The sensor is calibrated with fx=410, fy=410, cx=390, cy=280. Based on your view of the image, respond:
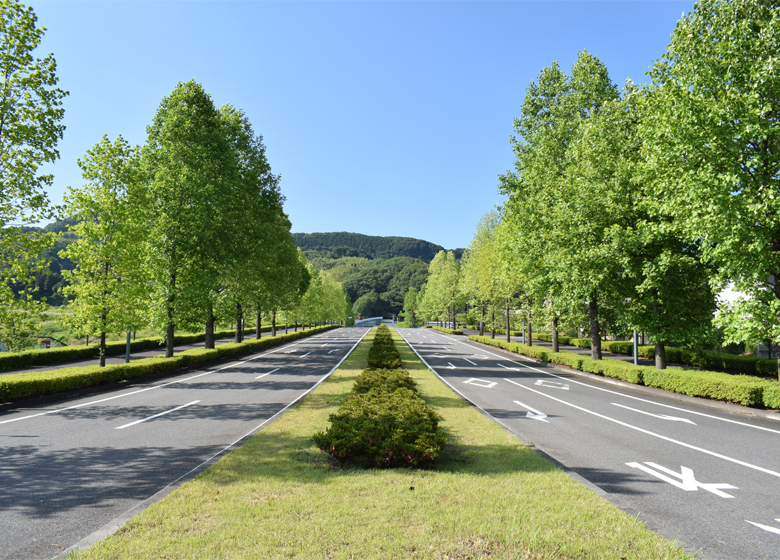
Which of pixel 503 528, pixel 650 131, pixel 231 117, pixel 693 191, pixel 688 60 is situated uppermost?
pixel 231 117

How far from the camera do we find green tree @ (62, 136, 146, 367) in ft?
55.1

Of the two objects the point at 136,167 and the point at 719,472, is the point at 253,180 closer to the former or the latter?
the point at 136,167

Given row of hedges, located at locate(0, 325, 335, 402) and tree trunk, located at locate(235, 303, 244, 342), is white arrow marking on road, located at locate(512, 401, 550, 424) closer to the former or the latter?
row of hedges, located at locate(0, 325, 335, 402)

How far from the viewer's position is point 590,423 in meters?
10.4

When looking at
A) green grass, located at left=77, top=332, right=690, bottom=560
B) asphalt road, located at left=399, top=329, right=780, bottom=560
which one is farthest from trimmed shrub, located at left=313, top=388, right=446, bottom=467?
asphalt road, located at left=399, top=329, right=780, bottom=560

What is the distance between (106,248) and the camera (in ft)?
55.9

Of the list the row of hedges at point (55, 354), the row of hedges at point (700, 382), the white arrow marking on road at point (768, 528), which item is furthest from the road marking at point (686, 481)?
the row of hedges at point (55, 354)

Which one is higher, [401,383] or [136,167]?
[136,167]

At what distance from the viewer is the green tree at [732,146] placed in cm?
1113

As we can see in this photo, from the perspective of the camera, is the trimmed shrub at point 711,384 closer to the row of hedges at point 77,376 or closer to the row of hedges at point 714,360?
the row of hedges at point 714,360

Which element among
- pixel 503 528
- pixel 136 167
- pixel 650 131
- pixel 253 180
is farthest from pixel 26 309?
pixel 650 131

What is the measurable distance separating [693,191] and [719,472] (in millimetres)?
8436

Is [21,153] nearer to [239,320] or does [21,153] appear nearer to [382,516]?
[382,516]

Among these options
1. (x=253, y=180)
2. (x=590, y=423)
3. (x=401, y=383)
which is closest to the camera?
(x=590, y=423)
